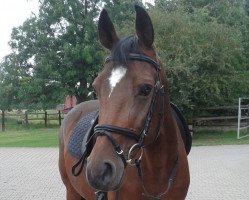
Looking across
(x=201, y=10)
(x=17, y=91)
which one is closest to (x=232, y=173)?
(x=201, y=10)

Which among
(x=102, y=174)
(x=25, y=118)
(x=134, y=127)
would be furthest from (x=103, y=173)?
(x=25, y=118)

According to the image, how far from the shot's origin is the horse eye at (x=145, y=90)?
7.19ft

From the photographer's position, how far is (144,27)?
2.35 m

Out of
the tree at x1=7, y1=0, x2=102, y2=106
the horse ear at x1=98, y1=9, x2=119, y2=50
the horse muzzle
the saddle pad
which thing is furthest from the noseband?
the tree at x1=7, y1=0, x2=102, y2=106

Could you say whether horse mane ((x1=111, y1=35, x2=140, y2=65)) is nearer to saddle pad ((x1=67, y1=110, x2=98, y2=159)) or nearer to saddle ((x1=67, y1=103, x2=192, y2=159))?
saddle ((x1=67, y1=103, x2=192, y2=159))

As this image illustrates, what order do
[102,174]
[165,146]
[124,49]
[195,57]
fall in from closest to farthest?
[102,174] → [124,49] → [165,146] → [195,57]

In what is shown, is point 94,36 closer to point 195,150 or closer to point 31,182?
point 195,150

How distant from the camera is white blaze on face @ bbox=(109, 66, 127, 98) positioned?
2.18 metres

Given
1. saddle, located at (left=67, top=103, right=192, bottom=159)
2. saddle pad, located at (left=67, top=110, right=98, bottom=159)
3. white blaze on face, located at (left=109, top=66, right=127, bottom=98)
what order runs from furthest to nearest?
1. saddle pad, located at (left=67, top=110, right=98, bottom=159)
2. saddle, located at (left=67, top=103, right=192, bottom=159)
3. white blaze on face, located at (left=109, top=66, right=127, bottom=98)

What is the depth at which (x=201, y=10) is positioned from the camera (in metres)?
17.6

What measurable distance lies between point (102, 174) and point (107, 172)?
33 millimetres

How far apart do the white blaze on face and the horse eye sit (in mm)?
133

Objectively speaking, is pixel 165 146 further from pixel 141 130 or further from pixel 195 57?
pixel 195 57

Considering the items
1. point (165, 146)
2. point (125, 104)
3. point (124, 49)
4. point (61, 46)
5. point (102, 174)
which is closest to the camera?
point (102, 174)
